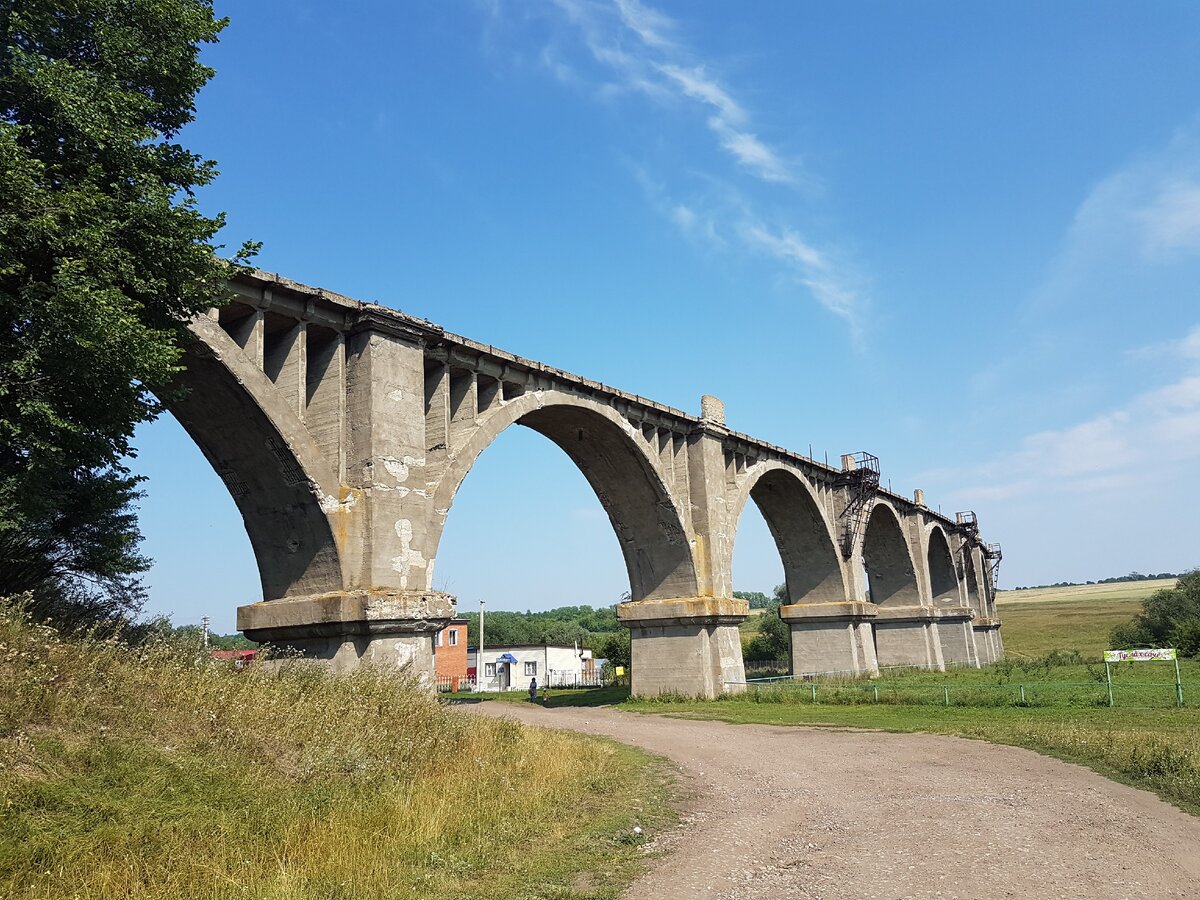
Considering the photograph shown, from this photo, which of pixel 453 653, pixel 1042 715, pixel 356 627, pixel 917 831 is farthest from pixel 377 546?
pixel 453 653

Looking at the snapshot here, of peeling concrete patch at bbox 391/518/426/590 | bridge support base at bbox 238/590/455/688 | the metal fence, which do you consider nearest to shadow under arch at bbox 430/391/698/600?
peeling concrete patch at bbox 391/518/426/590

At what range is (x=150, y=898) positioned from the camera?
17.9 feet

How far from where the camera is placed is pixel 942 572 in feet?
179

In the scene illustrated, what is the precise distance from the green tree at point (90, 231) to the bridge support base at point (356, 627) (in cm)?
405

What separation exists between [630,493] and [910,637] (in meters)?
24.4

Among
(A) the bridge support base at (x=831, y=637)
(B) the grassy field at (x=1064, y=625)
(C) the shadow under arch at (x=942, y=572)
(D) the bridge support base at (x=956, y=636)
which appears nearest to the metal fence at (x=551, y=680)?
(A) the bridge support base at (x=831, y=637)

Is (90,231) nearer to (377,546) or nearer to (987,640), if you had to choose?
(377,546)

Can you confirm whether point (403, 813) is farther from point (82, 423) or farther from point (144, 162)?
point (144, 162)

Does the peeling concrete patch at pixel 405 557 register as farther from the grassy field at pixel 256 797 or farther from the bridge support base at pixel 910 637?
the bridge support base at pixel 910 637

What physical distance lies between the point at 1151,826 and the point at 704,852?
4.75 meters

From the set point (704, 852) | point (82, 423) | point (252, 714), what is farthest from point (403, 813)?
point (82, 423)

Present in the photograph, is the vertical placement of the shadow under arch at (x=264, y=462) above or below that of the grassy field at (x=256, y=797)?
above

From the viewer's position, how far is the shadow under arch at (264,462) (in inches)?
536

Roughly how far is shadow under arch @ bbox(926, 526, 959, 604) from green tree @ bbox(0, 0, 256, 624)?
50.1m
